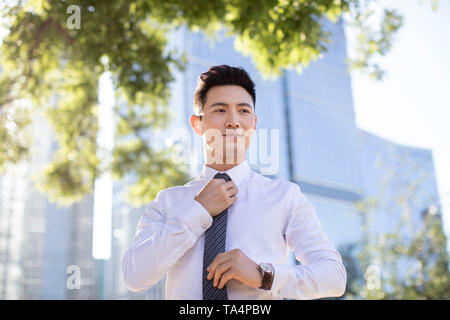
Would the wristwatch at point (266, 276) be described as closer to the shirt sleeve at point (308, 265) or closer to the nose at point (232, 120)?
the shirt sleeve at point (308, 265)

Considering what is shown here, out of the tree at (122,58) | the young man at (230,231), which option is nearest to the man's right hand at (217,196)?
the young man at (230,231)

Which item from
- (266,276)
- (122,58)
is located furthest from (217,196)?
(122,58)

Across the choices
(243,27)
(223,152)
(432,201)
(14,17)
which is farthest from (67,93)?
(432,201)

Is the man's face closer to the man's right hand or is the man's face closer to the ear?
the ear

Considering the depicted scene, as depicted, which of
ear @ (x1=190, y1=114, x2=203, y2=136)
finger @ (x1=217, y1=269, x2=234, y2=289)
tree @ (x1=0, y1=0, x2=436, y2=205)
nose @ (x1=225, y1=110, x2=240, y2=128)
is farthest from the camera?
tree @ (x1=0, y1=0, x2=436, y2=205)

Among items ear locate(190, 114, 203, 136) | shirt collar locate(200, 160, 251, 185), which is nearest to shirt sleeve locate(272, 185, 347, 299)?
shirt collar locate(200, 160, 251, 185)

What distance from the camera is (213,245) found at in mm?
1482

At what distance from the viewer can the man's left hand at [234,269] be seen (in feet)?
4.33

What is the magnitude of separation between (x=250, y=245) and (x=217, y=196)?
20cm

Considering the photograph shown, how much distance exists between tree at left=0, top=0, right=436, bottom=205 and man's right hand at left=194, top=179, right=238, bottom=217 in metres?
2.78

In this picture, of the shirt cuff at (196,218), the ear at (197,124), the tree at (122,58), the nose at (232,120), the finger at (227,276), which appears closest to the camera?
the finger at (227,276)

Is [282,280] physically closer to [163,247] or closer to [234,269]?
[234,269]

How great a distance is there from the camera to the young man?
4.49 ft
